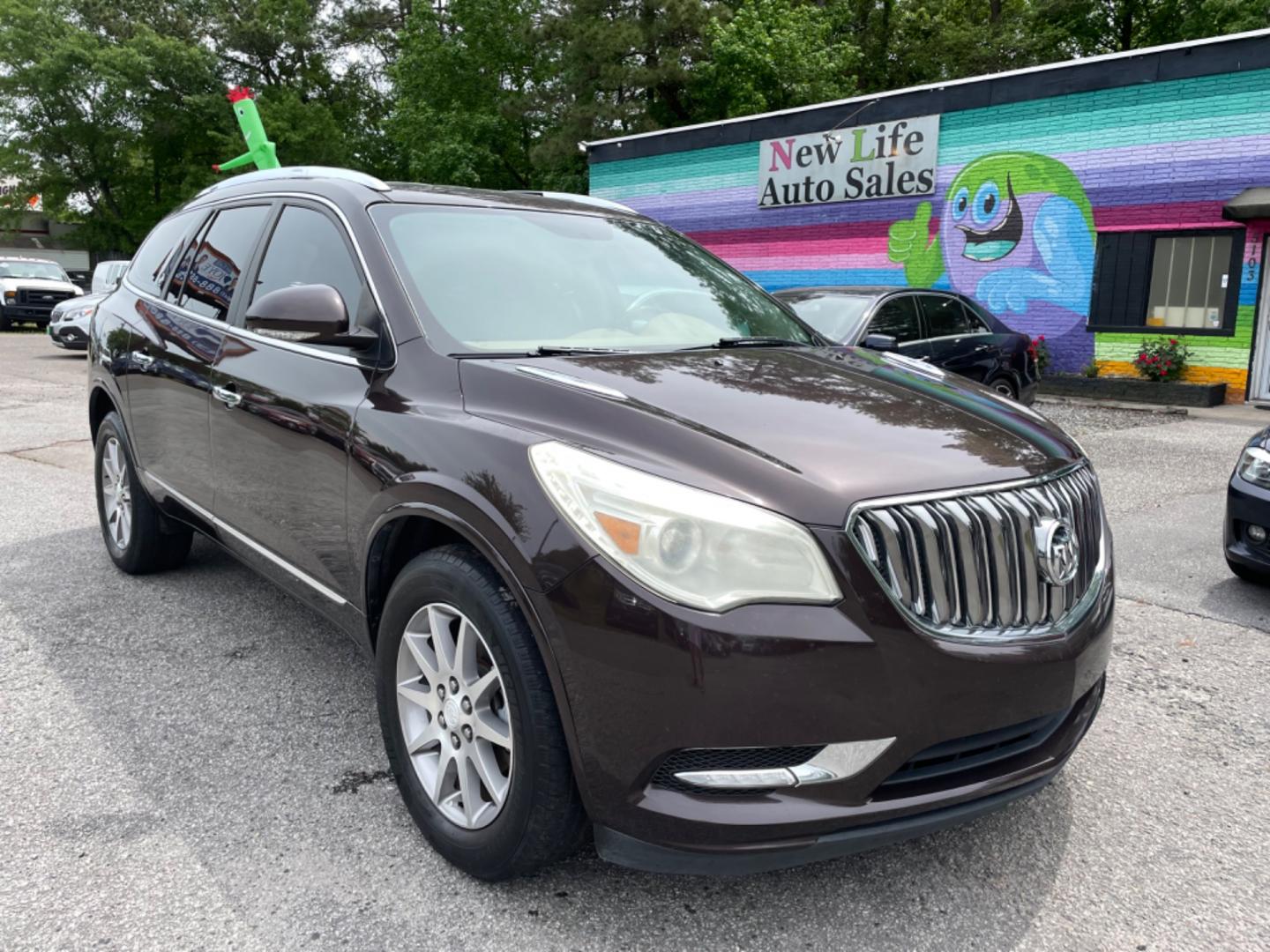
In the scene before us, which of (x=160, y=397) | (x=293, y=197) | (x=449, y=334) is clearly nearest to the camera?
(x=449, y=334)

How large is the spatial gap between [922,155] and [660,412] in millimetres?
15885

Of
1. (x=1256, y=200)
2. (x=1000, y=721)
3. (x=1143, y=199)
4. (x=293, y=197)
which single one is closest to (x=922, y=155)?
(x=1143, y=199)

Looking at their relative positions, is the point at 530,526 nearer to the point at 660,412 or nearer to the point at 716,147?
the point at 660,412

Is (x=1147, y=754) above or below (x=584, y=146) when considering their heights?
below

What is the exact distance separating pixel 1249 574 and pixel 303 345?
4.46 meters

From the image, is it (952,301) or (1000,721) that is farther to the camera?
(952,301)

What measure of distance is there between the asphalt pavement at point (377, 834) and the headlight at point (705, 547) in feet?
2.81

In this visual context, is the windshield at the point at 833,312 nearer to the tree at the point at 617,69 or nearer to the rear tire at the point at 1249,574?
the rear tire at the point at 1249,574

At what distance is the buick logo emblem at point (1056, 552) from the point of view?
221 cm

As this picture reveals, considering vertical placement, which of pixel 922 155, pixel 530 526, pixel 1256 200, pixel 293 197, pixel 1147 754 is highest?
pixel 922 155

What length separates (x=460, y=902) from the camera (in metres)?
2.34

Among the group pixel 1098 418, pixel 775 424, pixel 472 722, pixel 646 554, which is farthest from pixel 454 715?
pixel 1098 418

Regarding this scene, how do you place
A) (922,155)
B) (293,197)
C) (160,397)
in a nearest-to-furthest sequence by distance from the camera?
1. (293,197)
2. (160,397)
3. (922,155)

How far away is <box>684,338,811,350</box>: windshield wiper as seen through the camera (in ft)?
10.5
